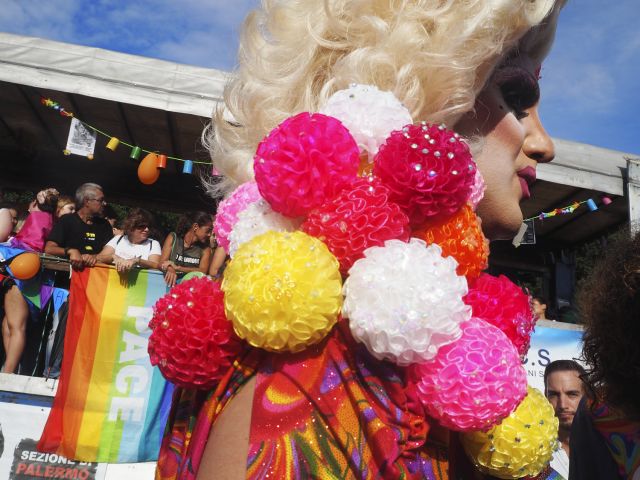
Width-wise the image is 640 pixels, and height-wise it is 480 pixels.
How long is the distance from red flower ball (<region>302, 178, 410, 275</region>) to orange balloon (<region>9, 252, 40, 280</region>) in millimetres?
3965

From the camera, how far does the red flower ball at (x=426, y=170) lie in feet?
3.40

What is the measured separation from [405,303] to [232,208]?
0.50m

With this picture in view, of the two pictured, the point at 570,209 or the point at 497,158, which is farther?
the point at 570,209

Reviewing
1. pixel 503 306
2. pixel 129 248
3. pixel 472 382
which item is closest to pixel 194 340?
pixel 472 382

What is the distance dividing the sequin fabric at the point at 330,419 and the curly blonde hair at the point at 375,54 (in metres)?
0.54

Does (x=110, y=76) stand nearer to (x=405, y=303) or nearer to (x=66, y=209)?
(x=66, y=209)

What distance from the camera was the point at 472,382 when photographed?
0.99 metres

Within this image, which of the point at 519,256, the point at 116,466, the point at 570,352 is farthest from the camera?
the point at 519,256

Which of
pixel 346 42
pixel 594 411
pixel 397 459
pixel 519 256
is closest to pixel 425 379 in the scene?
pixel 397 459

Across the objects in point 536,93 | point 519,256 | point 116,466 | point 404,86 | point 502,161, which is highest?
point 519,256

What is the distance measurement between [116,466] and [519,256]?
6.17 meters

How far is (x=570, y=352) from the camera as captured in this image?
5156mm

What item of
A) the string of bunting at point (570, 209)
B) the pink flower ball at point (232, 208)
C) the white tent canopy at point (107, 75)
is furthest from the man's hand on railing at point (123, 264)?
the string of bunting at point (570, 209)

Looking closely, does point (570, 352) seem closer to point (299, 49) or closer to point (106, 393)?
point (106, 393)
